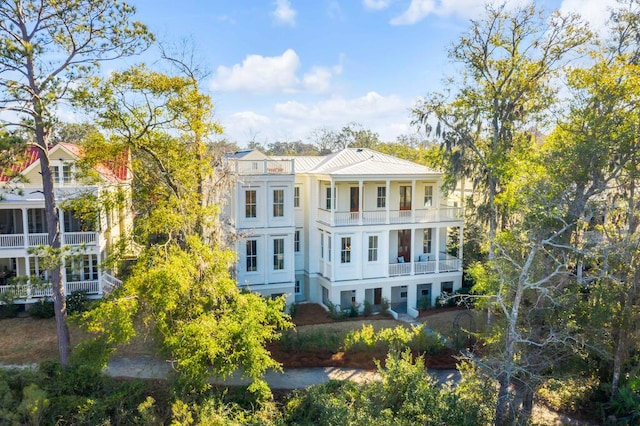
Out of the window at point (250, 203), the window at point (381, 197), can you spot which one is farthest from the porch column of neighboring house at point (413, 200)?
the window at point (250, 203)

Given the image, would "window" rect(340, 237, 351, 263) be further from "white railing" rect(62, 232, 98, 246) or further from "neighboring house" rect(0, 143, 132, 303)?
"white railing" rect(62, 232, 98, 246)

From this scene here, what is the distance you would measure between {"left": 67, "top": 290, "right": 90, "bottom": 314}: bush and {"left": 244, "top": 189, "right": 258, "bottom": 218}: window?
7806 mm

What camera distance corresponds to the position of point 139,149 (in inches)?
517

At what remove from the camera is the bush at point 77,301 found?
17.9 m

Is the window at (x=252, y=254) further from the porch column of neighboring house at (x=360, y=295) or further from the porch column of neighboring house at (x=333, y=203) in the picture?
the porch column of neighboring house at (x=360, y=295)

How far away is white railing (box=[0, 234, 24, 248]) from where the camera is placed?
719 inches

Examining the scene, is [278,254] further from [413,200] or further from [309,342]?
[413,200]

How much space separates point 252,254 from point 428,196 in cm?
975

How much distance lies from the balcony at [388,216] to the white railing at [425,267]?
215 cm

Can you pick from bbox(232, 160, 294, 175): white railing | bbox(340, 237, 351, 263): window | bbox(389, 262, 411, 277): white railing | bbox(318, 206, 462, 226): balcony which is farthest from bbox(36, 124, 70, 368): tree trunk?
bbox(389, 262, 411, 277): white railing

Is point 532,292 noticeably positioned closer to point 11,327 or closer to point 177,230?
point 177,230

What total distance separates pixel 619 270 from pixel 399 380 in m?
7.09

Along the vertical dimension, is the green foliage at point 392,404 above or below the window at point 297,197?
below

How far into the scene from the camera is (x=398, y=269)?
21.0 metres
